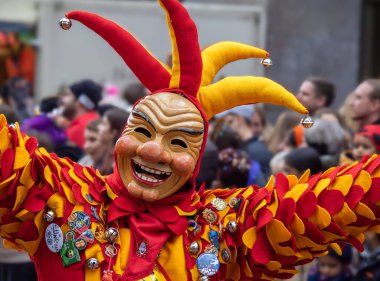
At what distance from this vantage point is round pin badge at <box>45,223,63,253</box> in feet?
13.7

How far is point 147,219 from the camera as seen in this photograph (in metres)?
4.23

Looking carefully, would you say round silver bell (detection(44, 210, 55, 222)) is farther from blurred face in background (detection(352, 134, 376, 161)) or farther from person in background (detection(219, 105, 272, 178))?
person in background (detection(219, 105, 272, 178))

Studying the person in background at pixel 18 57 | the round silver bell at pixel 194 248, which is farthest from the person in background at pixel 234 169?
the person in background at pixel 18 57

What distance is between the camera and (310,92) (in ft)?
27.6

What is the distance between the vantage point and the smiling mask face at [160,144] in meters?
4.18

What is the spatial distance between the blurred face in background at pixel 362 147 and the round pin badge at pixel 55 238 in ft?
8.73

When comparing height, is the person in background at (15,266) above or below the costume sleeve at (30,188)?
below

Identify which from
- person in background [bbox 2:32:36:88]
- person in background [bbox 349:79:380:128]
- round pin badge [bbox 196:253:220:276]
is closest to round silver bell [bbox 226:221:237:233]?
round pin badge [bbox 196:253:220:276]

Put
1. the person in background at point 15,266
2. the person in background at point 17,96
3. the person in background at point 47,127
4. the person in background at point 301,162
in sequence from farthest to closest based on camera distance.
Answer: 1. the person in background at point 17,96
2. the person in background at point 47,127
3. the person in background at point 301,162
4. the person in background at point 15,266

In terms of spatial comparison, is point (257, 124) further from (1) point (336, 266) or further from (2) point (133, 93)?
(1) point (336, 266)

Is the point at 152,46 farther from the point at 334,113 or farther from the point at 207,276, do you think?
the point at 207,276

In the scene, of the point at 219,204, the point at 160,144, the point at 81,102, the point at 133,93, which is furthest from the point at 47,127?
the point at 160,144

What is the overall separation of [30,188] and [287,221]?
0.95m

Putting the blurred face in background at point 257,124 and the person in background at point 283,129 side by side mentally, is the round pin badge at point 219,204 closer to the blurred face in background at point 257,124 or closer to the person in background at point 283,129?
the person in background at point 283,129
